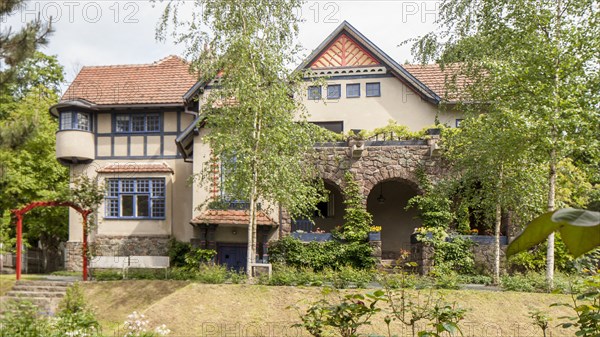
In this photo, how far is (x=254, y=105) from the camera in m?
14.7

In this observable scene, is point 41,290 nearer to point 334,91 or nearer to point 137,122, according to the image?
point 137,122

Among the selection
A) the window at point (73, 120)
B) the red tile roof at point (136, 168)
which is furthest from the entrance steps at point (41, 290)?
the window at point (73, 120)

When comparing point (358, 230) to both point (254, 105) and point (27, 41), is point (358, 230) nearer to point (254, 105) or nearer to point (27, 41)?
point (254, 105)

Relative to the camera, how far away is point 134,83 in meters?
22.3

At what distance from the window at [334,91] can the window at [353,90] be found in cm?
31

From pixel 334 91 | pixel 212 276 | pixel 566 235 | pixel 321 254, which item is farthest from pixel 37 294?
pixel 566 235

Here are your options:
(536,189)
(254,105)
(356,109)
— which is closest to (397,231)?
(356,109)

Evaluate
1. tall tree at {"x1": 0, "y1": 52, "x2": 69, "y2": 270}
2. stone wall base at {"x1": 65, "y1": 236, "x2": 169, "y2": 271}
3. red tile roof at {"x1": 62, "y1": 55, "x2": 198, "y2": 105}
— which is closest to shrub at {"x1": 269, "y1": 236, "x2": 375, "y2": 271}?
stone wall base at {"x1": 65, "y1": 236, "x2": 169, "y2": 271}

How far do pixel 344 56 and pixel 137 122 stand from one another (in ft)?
28.8

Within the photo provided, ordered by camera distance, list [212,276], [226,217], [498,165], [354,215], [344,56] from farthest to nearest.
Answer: [344,56], [226,217], [354,215], [498,165], [212,276]

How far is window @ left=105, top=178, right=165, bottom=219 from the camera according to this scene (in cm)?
2053

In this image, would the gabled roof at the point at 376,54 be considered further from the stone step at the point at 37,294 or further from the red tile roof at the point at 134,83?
the stone step at the point at 37,294

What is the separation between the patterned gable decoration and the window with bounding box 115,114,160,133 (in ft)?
22.5

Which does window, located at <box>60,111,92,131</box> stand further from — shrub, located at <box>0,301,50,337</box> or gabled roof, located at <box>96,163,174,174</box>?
shrub, located at <box>0,301,50,337</box>
